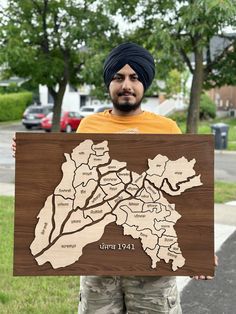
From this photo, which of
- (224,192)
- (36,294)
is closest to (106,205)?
(36,294)

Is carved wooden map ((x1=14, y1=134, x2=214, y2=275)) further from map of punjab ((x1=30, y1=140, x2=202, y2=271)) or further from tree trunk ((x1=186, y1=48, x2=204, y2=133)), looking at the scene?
tree trunk ((x1=186, y1=48, x2=204, y2=133))

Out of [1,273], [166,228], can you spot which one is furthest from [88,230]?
[1,273]

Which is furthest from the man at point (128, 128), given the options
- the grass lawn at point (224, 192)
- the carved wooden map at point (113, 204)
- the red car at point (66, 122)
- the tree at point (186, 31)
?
the red car at point (66, 122)

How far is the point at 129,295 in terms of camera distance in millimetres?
2264

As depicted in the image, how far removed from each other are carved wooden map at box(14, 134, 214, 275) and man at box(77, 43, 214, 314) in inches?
6.6

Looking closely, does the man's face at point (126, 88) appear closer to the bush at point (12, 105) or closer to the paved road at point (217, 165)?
the paved road at point (217, 165)

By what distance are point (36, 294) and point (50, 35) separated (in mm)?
6222

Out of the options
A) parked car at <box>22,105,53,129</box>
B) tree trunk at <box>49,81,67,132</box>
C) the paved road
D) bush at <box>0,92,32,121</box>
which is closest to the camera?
tree trunk at <box>49,81,67,132</box>

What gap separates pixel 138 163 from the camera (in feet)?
6.93

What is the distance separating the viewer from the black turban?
2.23m

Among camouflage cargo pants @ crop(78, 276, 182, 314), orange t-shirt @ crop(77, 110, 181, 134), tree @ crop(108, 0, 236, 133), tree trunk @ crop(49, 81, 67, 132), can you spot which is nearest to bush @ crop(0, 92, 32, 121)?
tree trunk @ crop(49, 81, 67, 132)

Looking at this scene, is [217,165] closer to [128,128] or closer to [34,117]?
[128,128]

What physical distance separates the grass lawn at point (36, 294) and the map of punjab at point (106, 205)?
1593 mm

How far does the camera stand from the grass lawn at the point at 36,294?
3525mm
